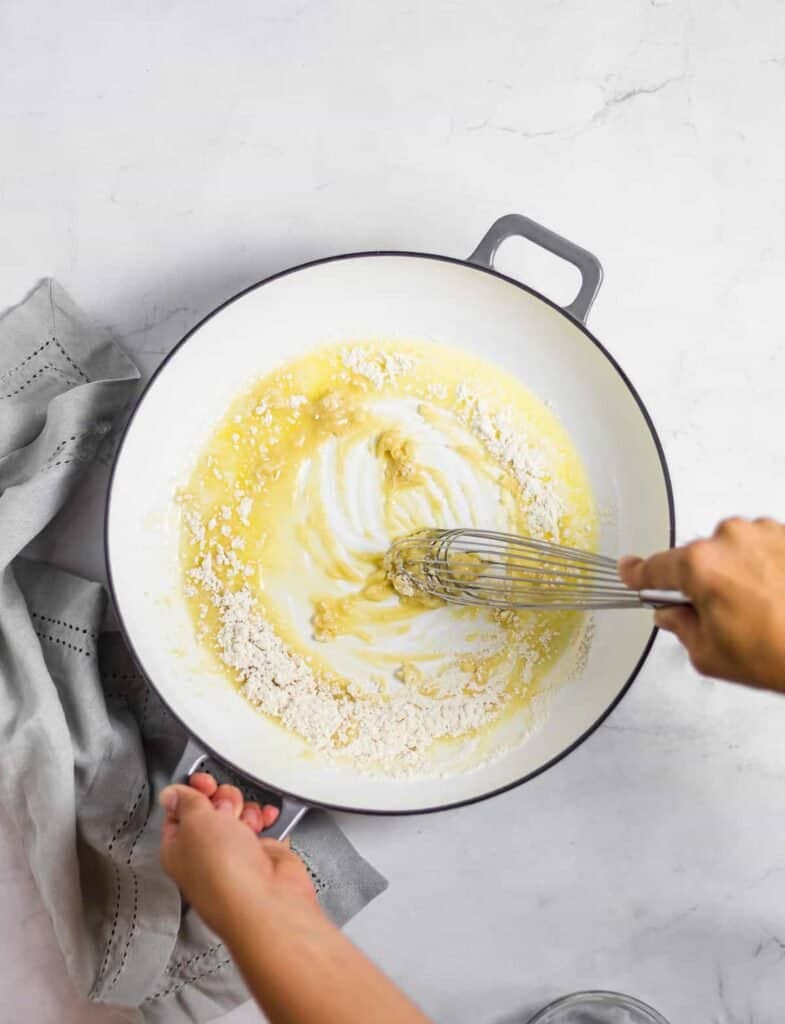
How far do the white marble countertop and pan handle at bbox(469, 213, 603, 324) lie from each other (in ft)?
0.35

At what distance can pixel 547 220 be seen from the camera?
97 cm

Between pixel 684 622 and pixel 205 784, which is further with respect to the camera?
pixel 205 784

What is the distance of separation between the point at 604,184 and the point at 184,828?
75 centimetres

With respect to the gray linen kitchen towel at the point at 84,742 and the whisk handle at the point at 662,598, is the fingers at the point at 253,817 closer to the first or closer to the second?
the gray linen kitchen towel at the point at 84,742

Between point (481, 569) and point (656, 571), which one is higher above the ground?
point (656, 571)

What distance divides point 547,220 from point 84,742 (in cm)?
70

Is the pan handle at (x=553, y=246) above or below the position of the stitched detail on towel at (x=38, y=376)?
above

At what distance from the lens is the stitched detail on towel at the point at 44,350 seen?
93cm

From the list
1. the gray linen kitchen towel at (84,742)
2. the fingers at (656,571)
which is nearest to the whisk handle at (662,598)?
the fingers at (656,571)

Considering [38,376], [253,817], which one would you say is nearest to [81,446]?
[38,376]

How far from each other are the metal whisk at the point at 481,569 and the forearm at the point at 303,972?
0.33m

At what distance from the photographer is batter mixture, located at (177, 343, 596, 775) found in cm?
93

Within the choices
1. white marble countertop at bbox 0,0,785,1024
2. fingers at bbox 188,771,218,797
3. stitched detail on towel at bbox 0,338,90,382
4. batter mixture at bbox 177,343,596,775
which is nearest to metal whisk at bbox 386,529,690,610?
batter mixture at bbox 177,343,596,775

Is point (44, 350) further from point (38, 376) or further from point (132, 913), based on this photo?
point (132, 913)
